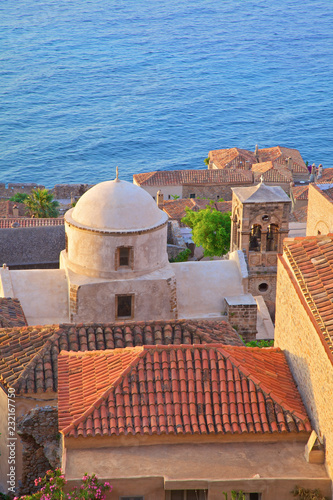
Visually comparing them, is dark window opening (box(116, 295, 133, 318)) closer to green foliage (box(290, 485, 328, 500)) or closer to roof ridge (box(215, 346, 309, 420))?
roof ridge (box(215, 346, 309, 420))

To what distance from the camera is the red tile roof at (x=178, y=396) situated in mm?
15703

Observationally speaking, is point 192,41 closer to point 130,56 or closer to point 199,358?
point 130,56

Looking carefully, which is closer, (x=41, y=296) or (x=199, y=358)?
(x=199, y=358)

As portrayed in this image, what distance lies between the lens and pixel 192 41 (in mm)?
190000

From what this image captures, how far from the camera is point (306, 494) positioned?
14.8 m

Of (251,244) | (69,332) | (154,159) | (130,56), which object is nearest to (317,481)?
(69,332)

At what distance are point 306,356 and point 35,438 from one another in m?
7.28

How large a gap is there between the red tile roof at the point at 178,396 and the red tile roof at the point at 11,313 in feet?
26.7

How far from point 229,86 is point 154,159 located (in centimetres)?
4858

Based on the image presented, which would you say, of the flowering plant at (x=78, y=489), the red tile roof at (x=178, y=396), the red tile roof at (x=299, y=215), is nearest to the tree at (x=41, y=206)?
the red tile roof at (x=299, y=215)

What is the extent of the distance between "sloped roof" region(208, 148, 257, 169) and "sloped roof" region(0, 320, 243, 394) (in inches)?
2704

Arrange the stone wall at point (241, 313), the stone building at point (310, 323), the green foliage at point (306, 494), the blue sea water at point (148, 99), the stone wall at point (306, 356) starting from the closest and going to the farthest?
the green foliage at point (306, 494) → the stone wall at point (306, 356) → the stone building at point (310, 323) → the stone wall at point (241, 313) → the blue sea water at point (148, 99)

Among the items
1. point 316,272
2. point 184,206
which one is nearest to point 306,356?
point 316,272

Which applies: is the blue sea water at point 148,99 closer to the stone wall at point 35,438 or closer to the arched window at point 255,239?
the arched window at point 255,239
